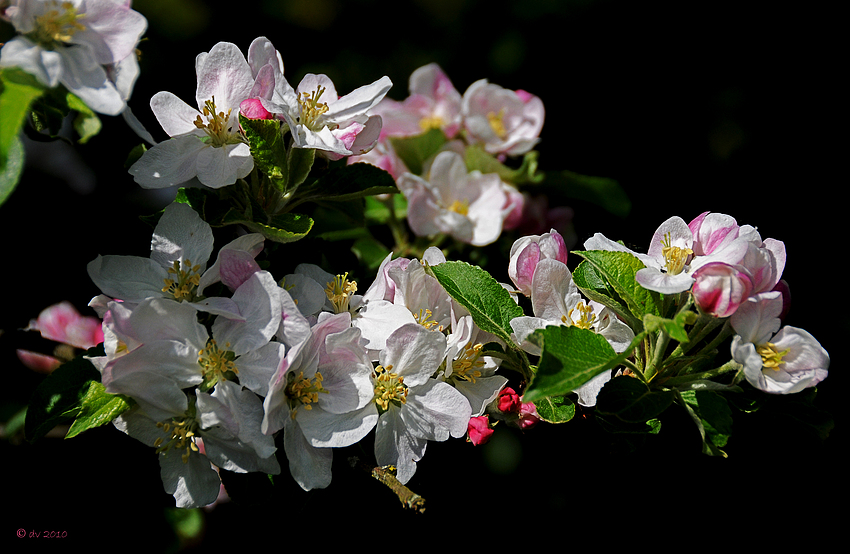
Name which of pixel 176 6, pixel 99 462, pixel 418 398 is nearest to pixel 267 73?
pixel 418 398

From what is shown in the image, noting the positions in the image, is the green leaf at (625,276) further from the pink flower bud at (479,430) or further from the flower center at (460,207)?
the flower center at (460,207)

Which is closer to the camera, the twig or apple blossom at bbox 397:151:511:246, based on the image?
the twig

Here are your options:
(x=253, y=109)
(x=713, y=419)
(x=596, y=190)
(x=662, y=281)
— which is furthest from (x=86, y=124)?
(x=596, y=190)

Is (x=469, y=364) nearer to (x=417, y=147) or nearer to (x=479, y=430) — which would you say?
(x=479, y=430)

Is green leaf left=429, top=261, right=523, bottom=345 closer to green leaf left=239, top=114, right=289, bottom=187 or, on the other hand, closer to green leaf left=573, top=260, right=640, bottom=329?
green leaf left=573, top=260, right=640, bottom=329

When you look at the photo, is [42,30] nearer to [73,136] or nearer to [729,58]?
[73,136]

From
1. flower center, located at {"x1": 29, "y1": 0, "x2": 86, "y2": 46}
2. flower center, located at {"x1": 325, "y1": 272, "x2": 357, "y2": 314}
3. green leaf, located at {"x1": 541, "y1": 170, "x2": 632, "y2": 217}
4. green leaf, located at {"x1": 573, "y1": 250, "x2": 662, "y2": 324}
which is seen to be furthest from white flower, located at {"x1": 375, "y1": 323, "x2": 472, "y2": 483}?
green leaf, located at {"x1": 541, "y1": 170, "x2": 632, "y2": 217}
